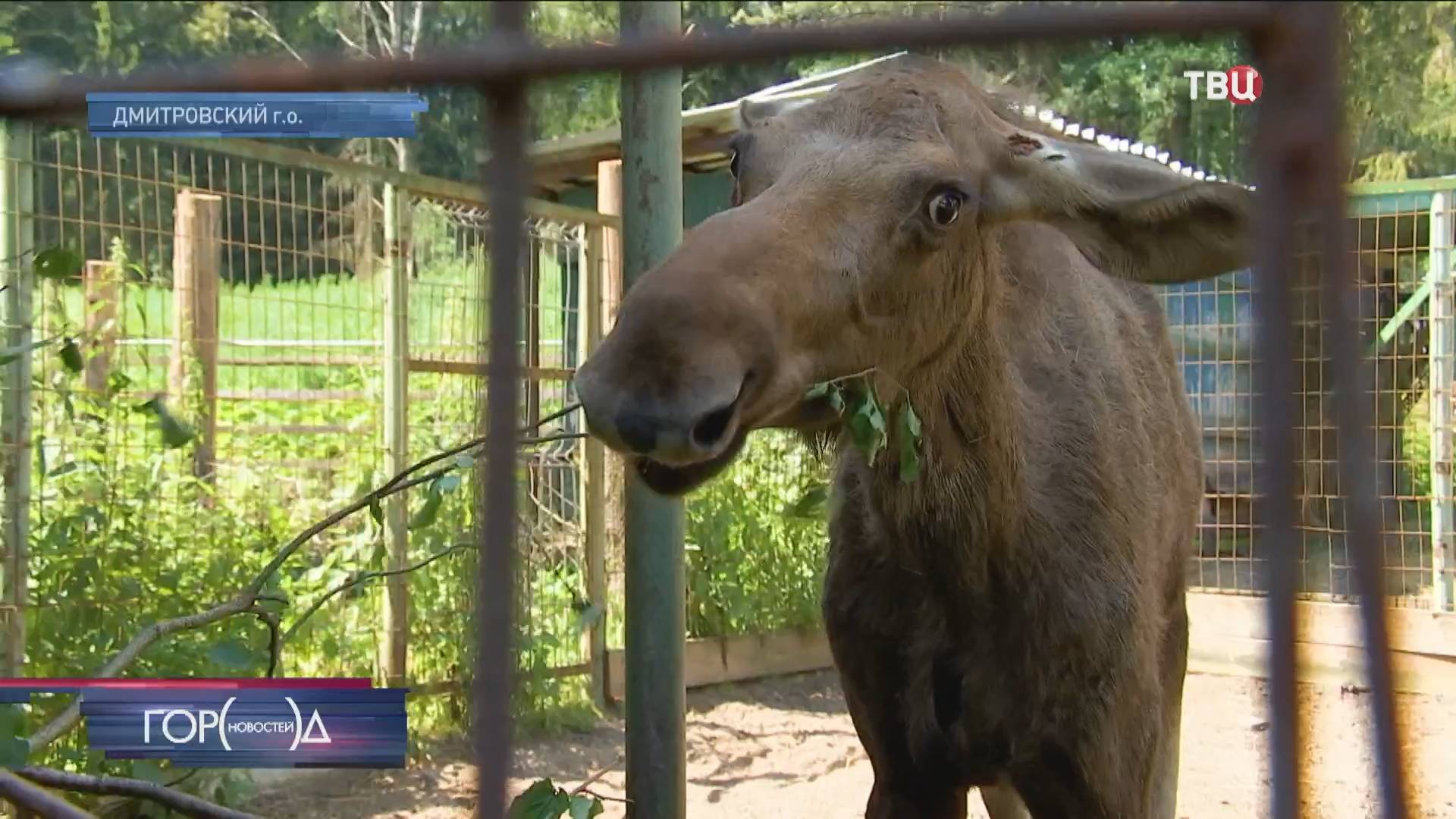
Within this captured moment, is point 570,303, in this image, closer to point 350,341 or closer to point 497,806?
point 350,341

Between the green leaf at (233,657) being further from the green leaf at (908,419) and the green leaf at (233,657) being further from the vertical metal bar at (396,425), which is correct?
the vertical metal bar at (396,425)

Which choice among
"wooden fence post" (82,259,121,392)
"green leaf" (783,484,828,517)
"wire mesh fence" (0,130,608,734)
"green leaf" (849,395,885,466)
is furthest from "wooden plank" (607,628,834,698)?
"green leaf" (849,395,885,466)

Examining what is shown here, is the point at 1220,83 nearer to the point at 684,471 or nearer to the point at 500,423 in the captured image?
the point at 684,471

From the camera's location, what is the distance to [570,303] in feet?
27.3

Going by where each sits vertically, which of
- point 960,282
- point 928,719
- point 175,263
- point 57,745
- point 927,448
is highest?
point 175,263

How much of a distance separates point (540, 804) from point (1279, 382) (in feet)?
8.04

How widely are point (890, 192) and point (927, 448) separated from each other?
2.42 ft

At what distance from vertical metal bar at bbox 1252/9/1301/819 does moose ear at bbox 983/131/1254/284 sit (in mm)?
1908

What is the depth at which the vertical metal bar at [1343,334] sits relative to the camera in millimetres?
1194

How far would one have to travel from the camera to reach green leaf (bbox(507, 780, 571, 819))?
10.7 feet

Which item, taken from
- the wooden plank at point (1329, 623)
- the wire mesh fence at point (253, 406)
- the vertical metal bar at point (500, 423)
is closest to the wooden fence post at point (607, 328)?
the wire mesh fence at point (253, 406)

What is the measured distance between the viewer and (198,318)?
24.0ft

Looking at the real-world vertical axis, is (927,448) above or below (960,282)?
below

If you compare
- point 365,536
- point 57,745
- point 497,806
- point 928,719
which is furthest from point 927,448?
point 365,536
